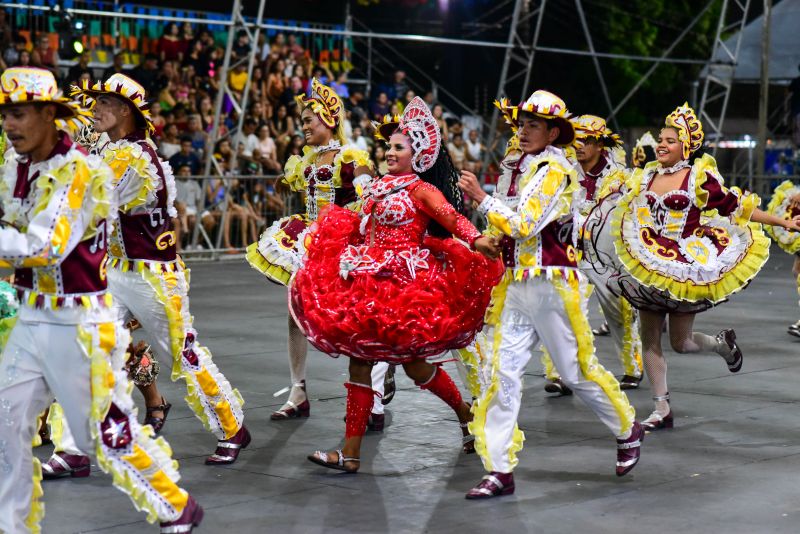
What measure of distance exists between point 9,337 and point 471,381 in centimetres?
327

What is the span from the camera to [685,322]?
27.5 ft

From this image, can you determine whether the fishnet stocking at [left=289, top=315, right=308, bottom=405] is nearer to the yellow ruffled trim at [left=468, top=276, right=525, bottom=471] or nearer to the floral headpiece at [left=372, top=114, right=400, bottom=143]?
the floral headpiece at [left=372, top=114, right=400, bottom=143]

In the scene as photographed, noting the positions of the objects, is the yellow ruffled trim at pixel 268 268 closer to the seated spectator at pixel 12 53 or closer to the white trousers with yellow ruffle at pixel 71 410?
the white trousers with yellow ruffle at pixel 71 410

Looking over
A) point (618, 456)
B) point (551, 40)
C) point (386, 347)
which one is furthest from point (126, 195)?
point (551, 40)

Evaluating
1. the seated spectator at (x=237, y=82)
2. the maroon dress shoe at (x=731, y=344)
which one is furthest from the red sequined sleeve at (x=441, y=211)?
the seated spectator at (x=237, y=82)

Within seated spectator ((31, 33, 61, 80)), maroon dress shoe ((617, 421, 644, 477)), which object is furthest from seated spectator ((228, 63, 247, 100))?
maroon dress shoe ((617, 421, 644, 477))

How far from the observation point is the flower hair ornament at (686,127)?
818 centimetres

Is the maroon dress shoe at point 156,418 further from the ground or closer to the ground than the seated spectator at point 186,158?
further from the ground

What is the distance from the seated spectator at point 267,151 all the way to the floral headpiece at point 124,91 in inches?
494

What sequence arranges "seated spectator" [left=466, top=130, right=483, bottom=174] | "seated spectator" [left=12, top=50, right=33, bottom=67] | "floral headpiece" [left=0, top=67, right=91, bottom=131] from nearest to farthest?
"floral headpiece" [left=0, top=67, right=91, bottom=131]
"seated spectator" [left=12, top=50, right=33, bottom=67]
"seated spectator" [left=466, top=130, right=483, bottom=174]

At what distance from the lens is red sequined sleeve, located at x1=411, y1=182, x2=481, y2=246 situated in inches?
265

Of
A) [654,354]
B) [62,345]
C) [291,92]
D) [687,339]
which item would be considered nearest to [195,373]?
[62,345]

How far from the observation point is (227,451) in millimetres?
7176

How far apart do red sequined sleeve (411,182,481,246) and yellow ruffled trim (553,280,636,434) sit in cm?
54
